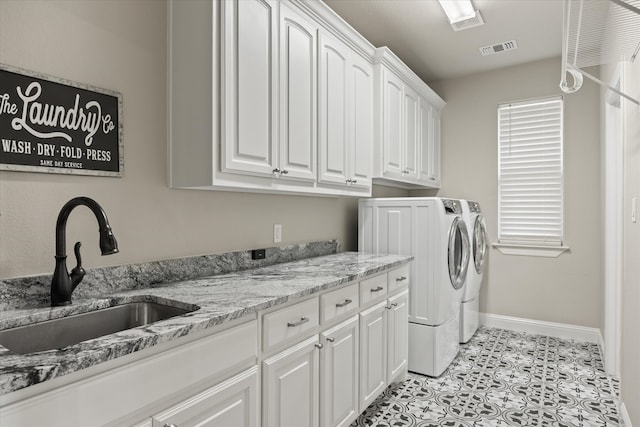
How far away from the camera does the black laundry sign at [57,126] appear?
1.33 m

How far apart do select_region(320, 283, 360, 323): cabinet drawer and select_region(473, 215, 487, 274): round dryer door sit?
1.89 m

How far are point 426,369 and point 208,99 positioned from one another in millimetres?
2412

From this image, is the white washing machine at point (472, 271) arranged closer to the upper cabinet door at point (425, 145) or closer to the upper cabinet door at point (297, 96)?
the upper cabinet door at point (425, 145)

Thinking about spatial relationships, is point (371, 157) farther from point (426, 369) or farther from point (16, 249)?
point (16, 249)

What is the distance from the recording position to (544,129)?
153 inches

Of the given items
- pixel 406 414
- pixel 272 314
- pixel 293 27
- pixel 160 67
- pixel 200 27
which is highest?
pixel 293 27

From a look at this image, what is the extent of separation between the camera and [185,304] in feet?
Result: 4.53

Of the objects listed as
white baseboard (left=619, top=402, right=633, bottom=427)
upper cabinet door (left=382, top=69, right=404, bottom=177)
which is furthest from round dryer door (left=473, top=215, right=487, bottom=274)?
white baseboard (left=619, top=402, right=633, bottom=427)

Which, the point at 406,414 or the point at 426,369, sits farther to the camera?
the point at 426,369

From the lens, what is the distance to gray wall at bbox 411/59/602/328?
367 centimetres

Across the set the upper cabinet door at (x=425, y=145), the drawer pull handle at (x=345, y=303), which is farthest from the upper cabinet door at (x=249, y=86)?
the upper cabinet door at (x=425, y=145)

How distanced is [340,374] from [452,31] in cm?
276

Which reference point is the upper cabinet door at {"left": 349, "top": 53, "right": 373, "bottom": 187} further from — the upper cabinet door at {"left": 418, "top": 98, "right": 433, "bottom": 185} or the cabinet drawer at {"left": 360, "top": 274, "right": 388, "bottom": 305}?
the upper cabinet door at {"left": 418, "top": 98, "right": 433, "bottom": 185}

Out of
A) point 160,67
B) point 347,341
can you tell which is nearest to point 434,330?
point 347,341
